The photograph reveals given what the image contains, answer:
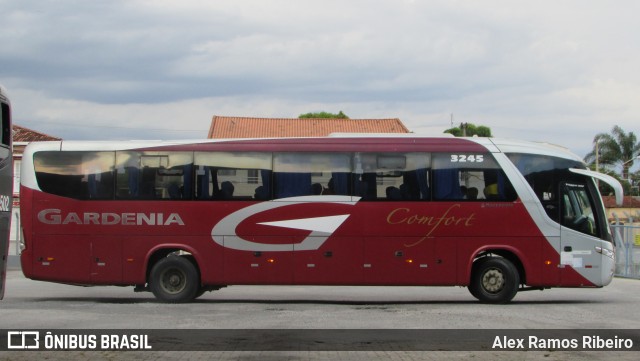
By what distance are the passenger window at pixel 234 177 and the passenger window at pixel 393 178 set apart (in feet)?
6.30

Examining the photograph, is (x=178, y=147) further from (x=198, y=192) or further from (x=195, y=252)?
(x=195, y=252)

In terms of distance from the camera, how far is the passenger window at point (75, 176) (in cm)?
1747

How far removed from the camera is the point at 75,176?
57.5ft

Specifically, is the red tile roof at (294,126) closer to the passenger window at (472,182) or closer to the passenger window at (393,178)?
the passenger window at (393,178)

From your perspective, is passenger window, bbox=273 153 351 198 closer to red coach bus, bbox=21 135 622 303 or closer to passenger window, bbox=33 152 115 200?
red coach bus, bbox=21 135 622 303

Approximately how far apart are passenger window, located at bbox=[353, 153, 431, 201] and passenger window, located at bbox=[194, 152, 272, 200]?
1.92m

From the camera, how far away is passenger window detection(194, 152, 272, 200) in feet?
56.9

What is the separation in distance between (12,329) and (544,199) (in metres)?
10.6

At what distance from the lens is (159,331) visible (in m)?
12.1

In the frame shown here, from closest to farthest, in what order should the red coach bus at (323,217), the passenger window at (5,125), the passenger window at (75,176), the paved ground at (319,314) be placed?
1. the paved ground at (319,314)
2. the passenger window at (5,125)
3. the red coach bus at (323,217)
4. the passenger window at (75,176)

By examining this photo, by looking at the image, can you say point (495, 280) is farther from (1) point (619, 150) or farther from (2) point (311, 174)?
(1) point (619, 150)

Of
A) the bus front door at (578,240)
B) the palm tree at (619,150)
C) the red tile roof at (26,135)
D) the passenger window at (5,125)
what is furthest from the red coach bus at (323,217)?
the palm tree at (619,150)

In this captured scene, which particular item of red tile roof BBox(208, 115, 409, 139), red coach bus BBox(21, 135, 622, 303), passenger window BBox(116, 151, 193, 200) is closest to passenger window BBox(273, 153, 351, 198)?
red coach bus BBox(21, 135, 622, 303)

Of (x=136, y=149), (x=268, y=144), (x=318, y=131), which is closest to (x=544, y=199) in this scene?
(x=268, y=144)
